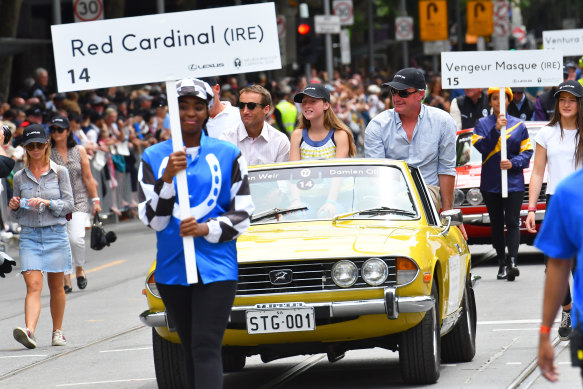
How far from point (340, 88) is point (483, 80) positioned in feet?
66.3

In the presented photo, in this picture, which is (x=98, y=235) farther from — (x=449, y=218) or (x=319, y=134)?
(x=449, y=218)

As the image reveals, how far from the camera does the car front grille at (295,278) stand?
8.09m

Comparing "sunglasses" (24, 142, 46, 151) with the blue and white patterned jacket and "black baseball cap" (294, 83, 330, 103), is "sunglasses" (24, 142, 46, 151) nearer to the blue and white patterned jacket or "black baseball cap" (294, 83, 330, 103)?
"black baseball cap" (294, 83, 330, 103)

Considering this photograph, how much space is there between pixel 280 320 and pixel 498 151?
702cm

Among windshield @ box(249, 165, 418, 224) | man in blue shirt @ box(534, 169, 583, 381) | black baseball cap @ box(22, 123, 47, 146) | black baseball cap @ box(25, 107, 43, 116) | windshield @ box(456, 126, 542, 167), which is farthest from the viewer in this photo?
black baseball cap @ box(25, 107, 43, 116)

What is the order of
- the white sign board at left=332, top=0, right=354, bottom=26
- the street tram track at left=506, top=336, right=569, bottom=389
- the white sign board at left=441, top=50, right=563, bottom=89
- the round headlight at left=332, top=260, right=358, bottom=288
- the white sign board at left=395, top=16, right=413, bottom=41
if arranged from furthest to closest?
the white sign board at left=395, top=16, right=413, bottom=41
the white sign board at left=332, top=0, right=354, bottom=26
the white sign board at left=441, top=50, right=563, bottom=89
the street tram track at left=506, top=336, right=569, bottom=389
the round headlight at left=332, top=260, right=358, bottom=288

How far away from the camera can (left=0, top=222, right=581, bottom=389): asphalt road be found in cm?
897

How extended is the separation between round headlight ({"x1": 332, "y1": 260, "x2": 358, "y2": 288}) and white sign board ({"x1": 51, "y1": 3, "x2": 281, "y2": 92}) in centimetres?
131

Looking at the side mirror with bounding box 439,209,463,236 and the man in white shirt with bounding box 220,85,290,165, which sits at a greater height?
the man in white shirt with bounding box 220,85,290,165

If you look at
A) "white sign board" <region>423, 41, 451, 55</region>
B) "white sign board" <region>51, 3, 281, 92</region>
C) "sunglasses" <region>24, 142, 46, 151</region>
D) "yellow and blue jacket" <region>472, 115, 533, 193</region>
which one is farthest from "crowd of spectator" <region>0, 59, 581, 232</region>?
"white sign board" <region>423, 41, 451, 55</region>

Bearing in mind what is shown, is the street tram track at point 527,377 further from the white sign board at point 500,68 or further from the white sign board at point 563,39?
the white sign board at point 563,39

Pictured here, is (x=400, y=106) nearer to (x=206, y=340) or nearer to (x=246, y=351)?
(x=246, y=351)

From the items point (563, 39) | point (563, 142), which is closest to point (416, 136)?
point (563, 142)

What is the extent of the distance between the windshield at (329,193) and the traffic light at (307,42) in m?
21.1
